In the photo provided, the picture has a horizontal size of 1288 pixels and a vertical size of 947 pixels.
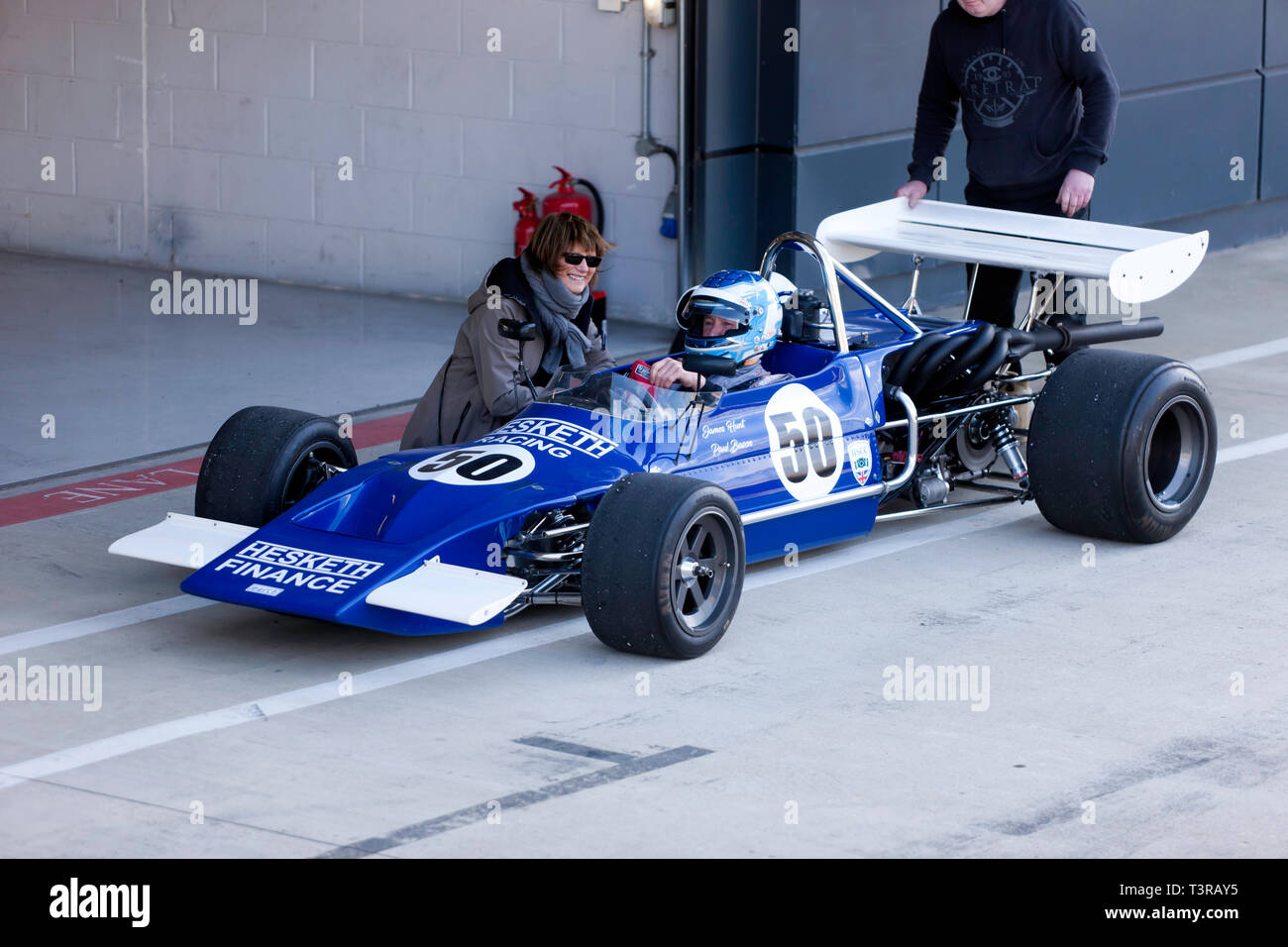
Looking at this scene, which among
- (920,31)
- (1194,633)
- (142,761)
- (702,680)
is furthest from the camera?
(920,31)

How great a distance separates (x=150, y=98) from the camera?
13.4 meters

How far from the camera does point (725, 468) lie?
670 centimetres

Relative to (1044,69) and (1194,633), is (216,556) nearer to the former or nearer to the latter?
(1194,633)

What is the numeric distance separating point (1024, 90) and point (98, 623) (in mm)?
4568

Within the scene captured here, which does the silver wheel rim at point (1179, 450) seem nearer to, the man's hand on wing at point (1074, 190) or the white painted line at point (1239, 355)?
the man's hand on wing at point (1074, 190)

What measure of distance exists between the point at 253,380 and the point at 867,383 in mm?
4246

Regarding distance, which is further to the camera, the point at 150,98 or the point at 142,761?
the point at 150,98

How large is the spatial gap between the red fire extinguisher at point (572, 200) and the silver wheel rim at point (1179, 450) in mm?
4675

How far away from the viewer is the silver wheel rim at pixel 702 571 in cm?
603

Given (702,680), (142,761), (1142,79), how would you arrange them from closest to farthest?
(142,761)
(702,680)
(1142,79)

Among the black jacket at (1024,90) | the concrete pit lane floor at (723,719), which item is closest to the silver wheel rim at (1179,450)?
the concrete pit lane floor at (723,719)
